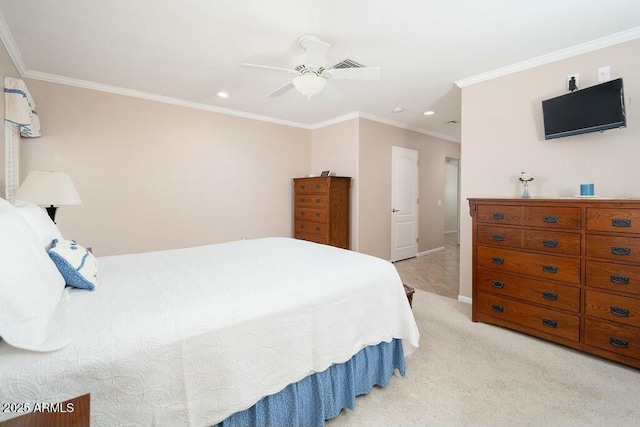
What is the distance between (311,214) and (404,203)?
1871 millimetres

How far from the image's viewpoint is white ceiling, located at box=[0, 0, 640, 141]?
6.15ft

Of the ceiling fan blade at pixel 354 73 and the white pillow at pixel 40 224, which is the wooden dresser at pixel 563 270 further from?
the white pillow at pixel 40 224

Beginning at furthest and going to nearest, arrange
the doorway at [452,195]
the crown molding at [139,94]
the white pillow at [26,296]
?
the doorway at [452,195] < the crown molding at [139,94] < the white pillow at [26,296]

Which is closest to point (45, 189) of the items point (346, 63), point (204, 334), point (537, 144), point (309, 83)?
point (204, 334)

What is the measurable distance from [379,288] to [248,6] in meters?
2.07

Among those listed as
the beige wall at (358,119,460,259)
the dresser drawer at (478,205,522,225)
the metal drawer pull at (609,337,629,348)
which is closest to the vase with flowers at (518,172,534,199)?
the dresser drawer at (478,205,522,225)

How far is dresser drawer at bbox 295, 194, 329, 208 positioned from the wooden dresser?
6.88ft

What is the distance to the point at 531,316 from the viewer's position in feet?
7.43

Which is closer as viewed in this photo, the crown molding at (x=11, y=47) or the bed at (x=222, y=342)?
the bed at (x=222, y=342)

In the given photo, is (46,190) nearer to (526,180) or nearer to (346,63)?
(346,63)

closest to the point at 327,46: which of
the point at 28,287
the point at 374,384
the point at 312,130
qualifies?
the point at 28,287

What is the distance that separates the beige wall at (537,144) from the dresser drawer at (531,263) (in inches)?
23.7

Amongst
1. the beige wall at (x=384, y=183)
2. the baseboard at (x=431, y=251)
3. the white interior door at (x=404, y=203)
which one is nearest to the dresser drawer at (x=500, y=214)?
the beige wall at (x=384, y=183)

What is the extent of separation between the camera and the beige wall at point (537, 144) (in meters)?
2.18
